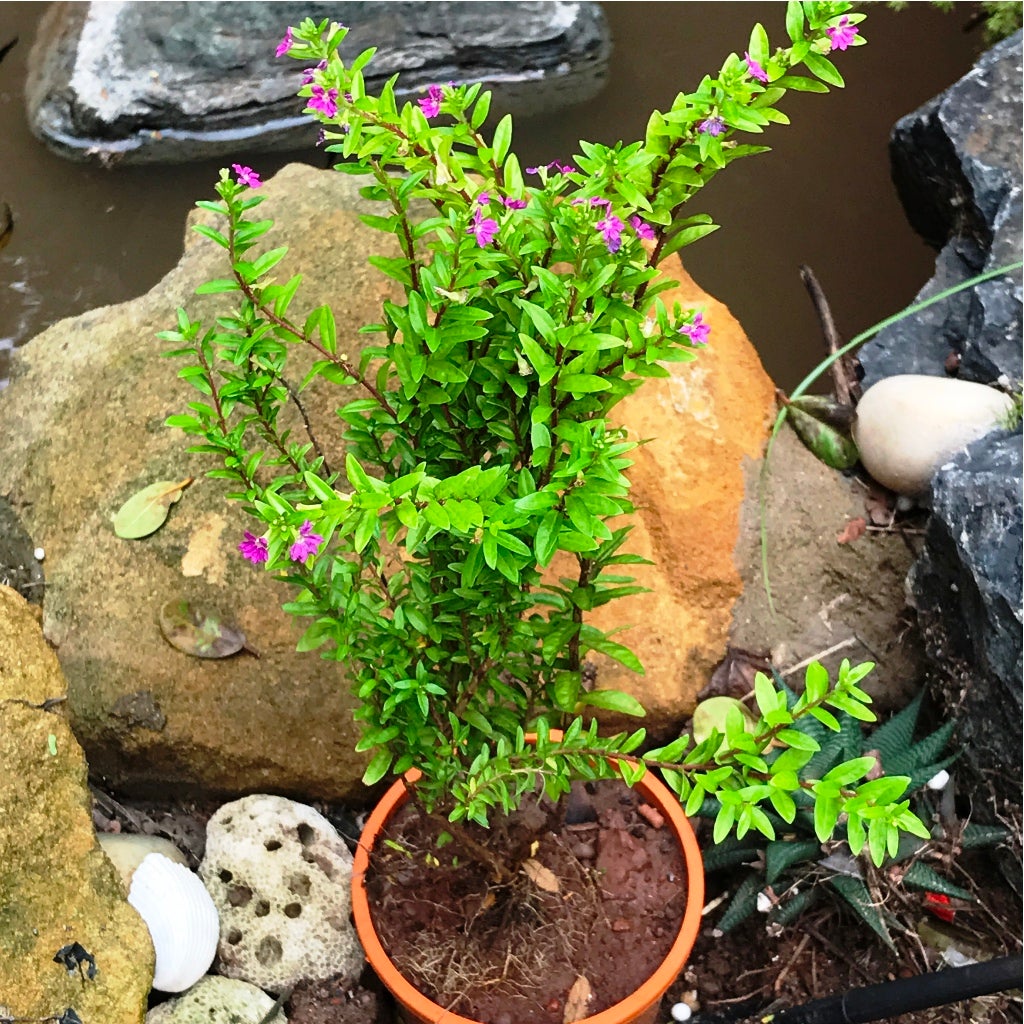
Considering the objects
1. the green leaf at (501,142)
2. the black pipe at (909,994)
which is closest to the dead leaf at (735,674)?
the black pipe at (909,994)

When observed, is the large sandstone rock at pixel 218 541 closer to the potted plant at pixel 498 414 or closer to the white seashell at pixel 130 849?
the white seashell at pixel 130 849

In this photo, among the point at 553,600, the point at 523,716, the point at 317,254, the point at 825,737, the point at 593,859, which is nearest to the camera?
the point at 553,600

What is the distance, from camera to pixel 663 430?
2.51 metres

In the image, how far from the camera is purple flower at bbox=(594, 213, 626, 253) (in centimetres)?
108

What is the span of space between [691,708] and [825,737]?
31 centimetres

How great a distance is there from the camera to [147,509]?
2398mm

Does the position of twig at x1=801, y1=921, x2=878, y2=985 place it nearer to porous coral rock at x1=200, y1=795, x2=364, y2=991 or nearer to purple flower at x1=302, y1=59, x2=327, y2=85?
porous coral rock at x1=200, y1=795, x2=364, y2=991

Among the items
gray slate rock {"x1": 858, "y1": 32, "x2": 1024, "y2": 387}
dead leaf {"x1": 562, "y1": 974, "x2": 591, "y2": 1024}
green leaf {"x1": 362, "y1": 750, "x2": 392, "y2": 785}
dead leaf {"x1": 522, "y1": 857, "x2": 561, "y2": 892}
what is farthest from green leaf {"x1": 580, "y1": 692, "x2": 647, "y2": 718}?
gray slate rock {"x1": 858, "y1": 32, "x2": 1024, "y2": 387}

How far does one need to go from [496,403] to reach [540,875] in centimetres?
107

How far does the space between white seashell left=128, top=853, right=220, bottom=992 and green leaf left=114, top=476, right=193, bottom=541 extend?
766mm

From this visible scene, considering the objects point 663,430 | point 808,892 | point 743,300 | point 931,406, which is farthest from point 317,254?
point 808,892

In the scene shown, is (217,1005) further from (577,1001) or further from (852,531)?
(852,531)

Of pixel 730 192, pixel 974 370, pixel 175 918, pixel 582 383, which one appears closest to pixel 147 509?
pixel 175 918

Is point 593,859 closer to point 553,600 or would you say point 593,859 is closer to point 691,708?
point 691,708
